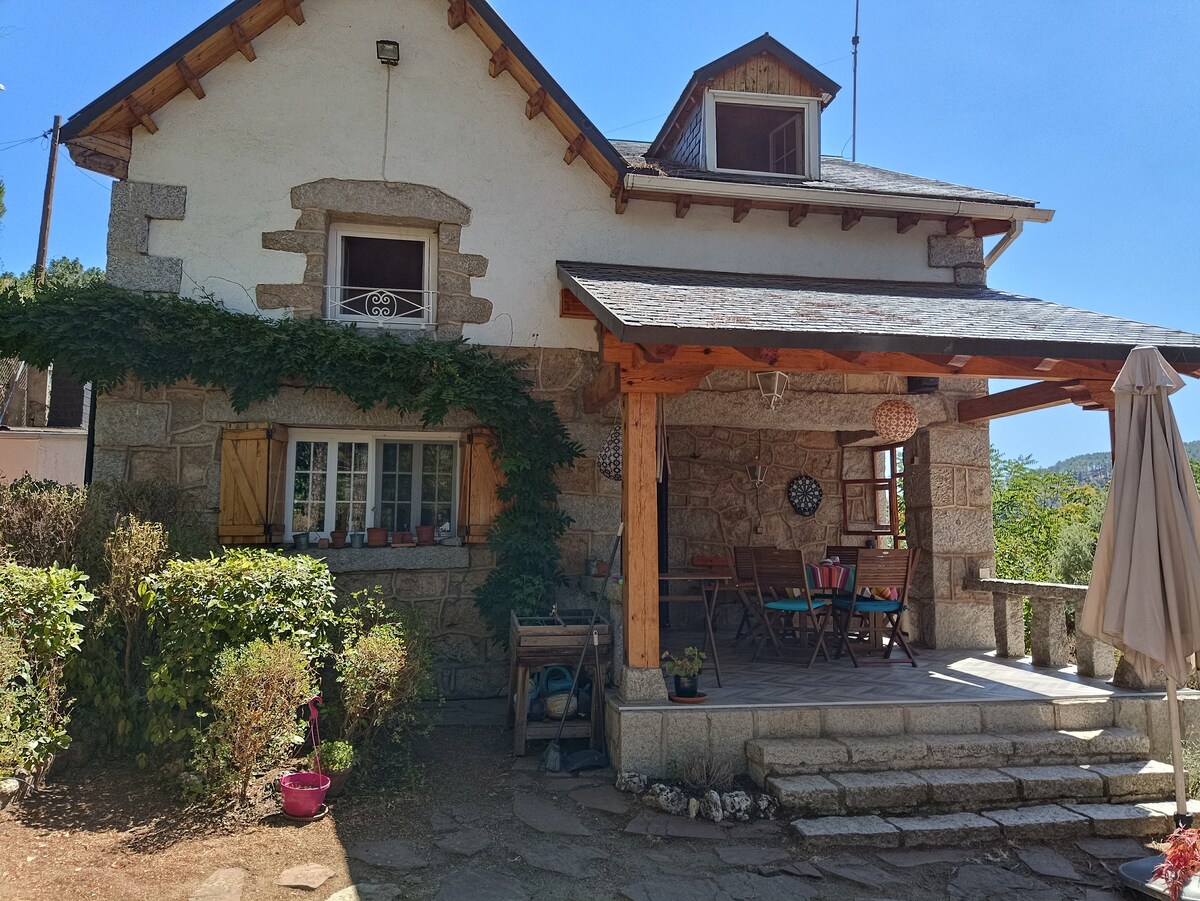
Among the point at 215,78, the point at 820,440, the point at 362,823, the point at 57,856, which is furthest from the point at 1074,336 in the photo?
the point at 215,78

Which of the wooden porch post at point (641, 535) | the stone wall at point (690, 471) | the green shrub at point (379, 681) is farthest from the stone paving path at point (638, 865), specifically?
the stone wall at point (690, 471)

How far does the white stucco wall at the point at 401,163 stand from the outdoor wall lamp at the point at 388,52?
4.0 inches

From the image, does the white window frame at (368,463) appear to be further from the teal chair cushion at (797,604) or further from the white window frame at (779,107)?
the white window frame at (779,107)

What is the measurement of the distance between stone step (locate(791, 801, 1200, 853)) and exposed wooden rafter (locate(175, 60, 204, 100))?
7199 millimetres

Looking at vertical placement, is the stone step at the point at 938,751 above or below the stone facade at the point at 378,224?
below

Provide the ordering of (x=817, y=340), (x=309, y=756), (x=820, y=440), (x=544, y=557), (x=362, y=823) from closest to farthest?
1. (x=362, y=823)
2. (x=309, y=756)
3. (x=817, y=340)
4. (x=544, y=557)
5. (x=820, y=440)

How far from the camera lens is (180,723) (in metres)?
4.60

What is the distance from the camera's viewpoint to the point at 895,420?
7.25 metres

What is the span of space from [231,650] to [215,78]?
5224mm

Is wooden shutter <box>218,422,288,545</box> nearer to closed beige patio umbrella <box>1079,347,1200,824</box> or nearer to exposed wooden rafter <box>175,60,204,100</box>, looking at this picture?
exposed wooden rafter <box>175,60,204,100</box>

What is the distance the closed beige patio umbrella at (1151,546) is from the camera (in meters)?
4.23

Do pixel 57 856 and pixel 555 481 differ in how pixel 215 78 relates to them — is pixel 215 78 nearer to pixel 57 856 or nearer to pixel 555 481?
pixel 555 481

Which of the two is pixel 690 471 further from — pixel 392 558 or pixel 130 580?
pixel 130 580

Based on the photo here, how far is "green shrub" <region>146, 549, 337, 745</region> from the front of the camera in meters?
4.49
